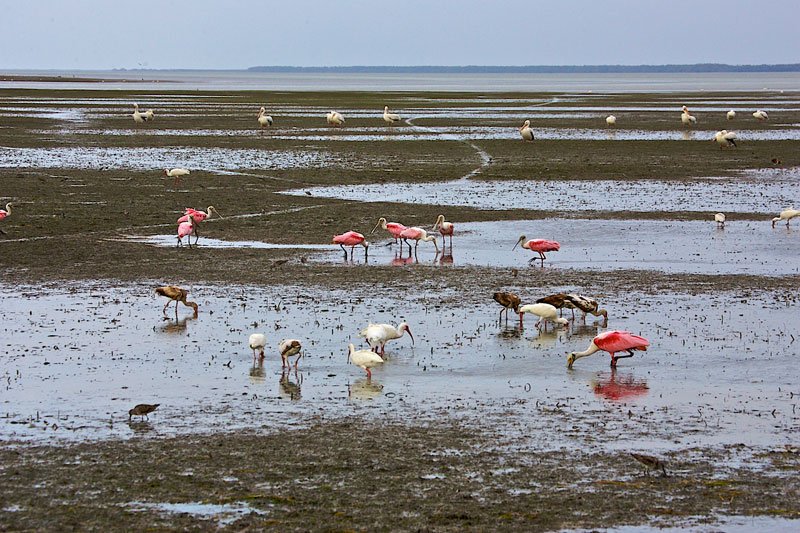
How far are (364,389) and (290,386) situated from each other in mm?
761

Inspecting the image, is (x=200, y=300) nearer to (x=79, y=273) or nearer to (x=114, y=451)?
(x=79, y=273)

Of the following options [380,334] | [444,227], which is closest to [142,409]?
[380,334]

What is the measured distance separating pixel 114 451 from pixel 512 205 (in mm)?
17393

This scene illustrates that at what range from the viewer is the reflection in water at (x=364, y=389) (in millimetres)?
10672

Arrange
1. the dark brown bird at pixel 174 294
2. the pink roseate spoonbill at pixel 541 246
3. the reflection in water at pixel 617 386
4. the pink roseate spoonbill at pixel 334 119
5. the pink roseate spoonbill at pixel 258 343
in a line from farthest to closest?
the pink roseate spoonbill at pixel 334 119 < the pink roseate spoonbill at pixel 541 246 < the dark brown bird at pixel 174 294 < the pink roseate spoonbill at pixel 258 343 < the reflection in water at pixel 617 386

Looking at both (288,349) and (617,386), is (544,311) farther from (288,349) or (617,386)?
(288,349)

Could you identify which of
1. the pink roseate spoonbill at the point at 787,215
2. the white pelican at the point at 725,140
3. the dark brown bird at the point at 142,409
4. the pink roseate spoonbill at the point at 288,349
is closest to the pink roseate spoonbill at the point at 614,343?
the pink roseate spoonbill at the point at 288,349

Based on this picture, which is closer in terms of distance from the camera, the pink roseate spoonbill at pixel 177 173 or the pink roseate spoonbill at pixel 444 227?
the pink roseate spoonbill at pixel 444 227

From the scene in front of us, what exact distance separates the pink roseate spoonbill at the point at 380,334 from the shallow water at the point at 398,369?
0.24m

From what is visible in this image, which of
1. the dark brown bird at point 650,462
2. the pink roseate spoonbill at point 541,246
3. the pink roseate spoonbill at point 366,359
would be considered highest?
the pink roseate spoonbill at point 541,246

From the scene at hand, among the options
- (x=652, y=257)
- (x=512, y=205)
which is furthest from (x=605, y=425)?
(x=512, y=205)

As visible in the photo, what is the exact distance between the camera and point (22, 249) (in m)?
18.9

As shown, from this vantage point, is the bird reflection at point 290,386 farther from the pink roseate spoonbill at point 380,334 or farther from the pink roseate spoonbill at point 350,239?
the pink roseate spoonbill at point 350,239

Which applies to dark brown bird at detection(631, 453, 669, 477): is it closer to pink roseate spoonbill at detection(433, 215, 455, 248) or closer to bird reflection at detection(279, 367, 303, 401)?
bird reflection at detection(279, 367, 303, 401)
